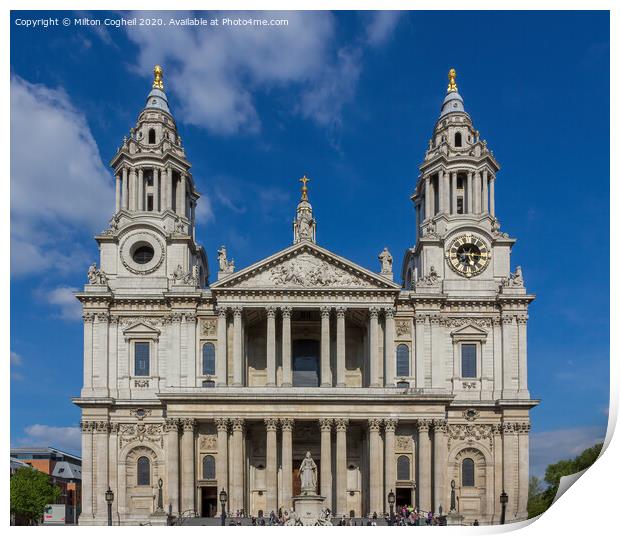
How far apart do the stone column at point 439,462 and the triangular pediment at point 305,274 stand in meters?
9.16

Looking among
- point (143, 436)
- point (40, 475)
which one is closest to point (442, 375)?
point (143, 436)

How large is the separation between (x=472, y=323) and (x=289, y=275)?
496 inches

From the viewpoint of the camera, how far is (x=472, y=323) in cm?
6512

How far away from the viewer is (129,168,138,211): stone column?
6762 cm

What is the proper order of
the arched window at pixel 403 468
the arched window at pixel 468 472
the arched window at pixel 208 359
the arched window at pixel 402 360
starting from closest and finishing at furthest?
the arched window at pixel 403 468 < the arched window at pixel 468 472 < the arched window at pixel 208 359 < the arched window at pixel 402 360

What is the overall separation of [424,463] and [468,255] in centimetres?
1474

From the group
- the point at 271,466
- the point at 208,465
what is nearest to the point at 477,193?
the point at 271,466

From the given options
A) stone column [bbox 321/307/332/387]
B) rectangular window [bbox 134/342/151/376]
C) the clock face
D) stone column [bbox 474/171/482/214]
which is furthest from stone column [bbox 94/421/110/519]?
stone column [bbox 474/171/482/214]

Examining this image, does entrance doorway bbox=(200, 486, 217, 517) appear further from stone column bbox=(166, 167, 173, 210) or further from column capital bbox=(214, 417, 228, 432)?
stone column bbox=(166, 167, 173, 210)

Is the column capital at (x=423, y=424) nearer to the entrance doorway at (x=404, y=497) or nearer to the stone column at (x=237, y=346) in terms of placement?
the entrance doorway at (x=404, y=497)

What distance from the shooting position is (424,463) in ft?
199

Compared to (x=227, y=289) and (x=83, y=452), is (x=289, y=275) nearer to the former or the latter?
(x=227, y=289)

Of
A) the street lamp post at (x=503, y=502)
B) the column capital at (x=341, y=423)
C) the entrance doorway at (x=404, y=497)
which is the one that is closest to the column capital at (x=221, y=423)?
the column capital at (x=341, y=423)

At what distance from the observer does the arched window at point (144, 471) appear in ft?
205
